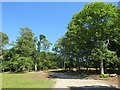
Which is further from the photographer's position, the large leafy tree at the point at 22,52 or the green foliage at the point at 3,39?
the green foliage at the point at 3,39

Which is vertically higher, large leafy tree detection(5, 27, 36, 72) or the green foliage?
the green foliage

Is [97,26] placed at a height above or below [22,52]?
above

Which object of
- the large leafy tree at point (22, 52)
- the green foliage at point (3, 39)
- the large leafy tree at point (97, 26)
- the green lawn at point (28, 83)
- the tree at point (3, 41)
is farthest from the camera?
the green foliage at point (3, 39)

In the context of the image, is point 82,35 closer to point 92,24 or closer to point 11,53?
point 92,24

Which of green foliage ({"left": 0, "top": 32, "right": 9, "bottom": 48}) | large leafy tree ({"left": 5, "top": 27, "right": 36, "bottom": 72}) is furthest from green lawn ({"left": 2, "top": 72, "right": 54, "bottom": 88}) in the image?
green foliage ({"left": 0, "top": 32, "right": 9, "bottom": 48})

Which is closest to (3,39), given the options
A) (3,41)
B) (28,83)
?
(3,41)

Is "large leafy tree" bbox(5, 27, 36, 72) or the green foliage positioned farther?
the green foliage

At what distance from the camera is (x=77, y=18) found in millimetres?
34625

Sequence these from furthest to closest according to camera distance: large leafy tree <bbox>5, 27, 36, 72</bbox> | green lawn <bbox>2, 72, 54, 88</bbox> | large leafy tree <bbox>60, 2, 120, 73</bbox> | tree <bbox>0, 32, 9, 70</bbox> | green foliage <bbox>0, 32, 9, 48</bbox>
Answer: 1. green foliage <bbox>0, 32, 9, 48</bbox>
2. tree <bbox>0, 32, 9, 70</bbox>
3. large leafy tree <bbox>5, 27, 36, 72</bbox>
4. large leafy tree <bbox>60, 2, 120, 73</bbox>
5. green lawn <bbox>2, 72, 54, 88</bbox>

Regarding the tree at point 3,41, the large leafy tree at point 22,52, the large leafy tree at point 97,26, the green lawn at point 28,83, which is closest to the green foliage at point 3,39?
the tree at point 3,41

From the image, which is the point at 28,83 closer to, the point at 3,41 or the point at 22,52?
the point at 22,52

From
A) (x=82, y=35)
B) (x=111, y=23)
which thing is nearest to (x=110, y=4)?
(x=111, y=23)

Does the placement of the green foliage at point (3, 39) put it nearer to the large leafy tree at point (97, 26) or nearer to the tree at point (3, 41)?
the tree at point (3, 41)

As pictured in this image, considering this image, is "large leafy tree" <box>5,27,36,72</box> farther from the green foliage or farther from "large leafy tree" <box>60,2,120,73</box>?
"large leafy tree" <box>60,2,120,73</box>
